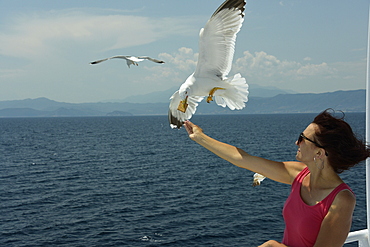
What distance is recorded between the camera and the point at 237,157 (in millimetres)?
2006

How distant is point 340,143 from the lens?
5.40 ft

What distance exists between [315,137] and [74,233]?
1783 cm

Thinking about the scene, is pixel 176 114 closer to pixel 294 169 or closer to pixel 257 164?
pixel 257 164

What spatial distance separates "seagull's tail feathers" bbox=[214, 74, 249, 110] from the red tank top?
1.19m

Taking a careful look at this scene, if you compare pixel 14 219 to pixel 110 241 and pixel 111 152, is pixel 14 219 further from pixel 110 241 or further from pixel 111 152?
pixel 111 152

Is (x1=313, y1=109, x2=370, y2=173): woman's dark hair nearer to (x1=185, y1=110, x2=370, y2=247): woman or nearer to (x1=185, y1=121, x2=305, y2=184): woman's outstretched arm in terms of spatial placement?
(x1=185, y1=110, x2=370, y2=247): woman

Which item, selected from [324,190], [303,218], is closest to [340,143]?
[324,190]

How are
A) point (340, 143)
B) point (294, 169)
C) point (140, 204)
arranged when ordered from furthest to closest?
point (140, 204), point (294, 169), point (340, 143)

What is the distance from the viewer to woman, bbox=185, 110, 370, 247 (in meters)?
1.55

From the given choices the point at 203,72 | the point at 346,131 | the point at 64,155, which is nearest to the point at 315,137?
the point at 346,131

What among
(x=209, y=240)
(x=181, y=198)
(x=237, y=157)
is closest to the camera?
(x=237, y=157)

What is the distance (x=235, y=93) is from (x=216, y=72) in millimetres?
213

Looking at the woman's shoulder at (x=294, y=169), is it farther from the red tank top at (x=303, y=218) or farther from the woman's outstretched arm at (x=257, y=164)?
the red tank top at (x=303, y=218)

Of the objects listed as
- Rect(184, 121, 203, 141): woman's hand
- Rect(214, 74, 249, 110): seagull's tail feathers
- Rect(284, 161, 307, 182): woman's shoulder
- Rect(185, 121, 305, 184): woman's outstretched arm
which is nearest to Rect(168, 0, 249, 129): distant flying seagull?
Rect(214, 74, 249, 110): seagull's tail feathers
